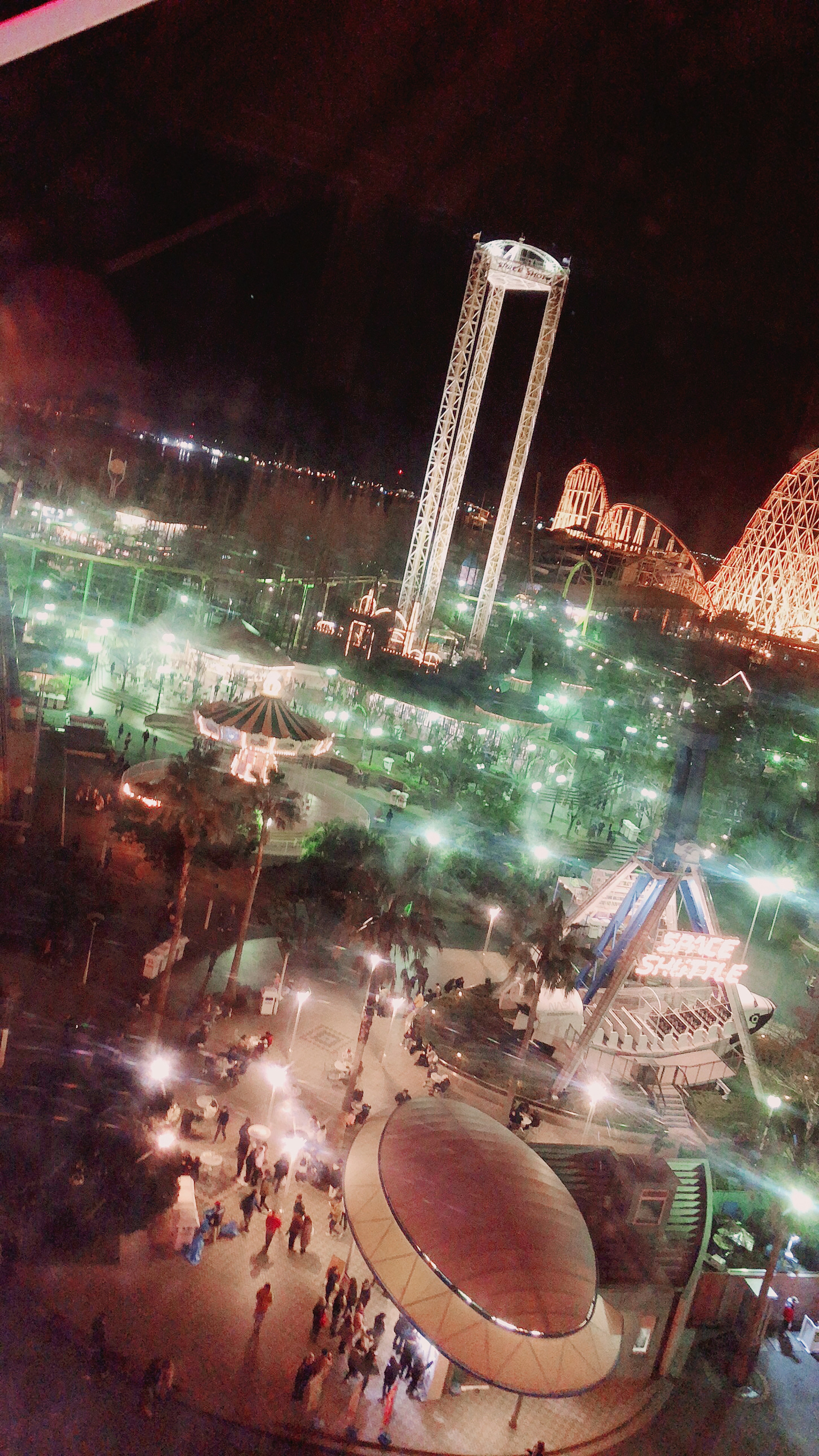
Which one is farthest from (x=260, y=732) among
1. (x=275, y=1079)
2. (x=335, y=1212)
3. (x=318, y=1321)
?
(x=318, y=1321)

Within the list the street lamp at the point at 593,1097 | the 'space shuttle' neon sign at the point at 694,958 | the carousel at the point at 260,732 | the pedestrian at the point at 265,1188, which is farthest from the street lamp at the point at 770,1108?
the carousel at the point at 260,732

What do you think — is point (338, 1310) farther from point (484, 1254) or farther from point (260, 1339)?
point (484, 1254)

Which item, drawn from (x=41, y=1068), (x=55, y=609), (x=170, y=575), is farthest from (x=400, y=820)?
(x=170, y=575)

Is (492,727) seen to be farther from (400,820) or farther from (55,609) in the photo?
(55,609)

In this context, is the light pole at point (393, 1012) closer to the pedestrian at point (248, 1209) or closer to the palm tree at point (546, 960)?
the palm tree at point (546, 960)

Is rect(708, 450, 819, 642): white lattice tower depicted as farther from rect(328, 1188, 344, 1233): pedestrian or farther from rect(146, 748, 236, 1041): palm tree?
rect(328, 1188, 344, 1233): pedestrian

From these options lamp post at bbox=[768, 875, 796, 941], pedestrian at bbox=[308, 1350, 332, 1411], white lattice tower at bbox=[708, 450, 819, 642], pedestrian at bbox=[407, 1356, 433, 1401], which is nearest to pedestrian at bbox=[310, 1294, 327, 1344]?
pedestrian at bbox=[308, 1350, 332, 1411]
